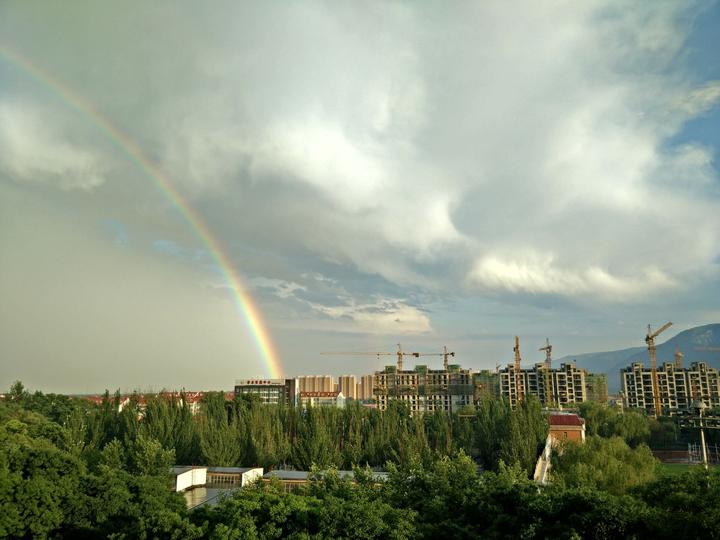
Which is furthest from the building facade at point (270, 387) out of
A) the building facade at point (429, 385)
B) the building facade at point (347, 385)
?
the building facade at point (347, 385)

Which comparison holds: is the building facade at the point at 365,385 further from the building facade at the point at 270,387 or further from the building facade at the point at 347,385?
the building facade at the point at 270,387

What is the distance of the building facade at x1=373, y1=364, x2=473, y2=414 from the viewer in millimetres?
73938

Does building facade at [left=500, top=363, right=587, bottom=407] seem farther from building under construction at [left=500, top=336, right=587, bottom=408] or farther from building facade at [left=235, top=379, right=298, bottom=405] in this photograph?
building facade at [left=235, top=379, right=298, bottom=405]

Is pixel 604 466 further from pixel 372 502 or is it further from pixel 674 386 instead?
pixel 674 386

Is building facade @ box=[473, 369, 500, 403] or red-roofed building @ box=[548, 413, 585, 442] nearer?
red-roofed building @ box=[548, 413, 585, 442]

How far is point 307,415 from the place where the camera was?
31.9m

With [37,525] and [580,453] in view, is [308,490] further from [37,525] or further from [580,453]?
[580,453]

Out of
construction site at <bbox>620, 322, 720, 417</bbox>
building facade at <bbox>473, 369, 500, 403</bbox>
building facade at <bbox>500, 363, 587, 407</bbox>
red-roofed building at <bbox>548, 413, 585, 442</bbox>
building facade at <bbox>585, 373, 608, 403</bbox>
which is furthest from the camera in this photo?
building facade at <bbox>585, 373, 608, 403</bbox>

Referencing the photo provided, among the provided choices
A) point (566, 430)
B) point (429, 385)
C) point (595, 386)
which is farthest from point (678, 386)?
point (566, 430)

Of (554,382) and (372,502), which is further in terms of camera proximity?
(554,382)

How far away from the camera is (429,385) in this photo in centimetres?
7562

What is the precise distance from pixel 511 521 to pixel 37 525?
10.7 m

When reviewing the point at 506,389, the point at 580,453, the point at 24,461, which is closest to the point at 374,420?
the point at 580,453

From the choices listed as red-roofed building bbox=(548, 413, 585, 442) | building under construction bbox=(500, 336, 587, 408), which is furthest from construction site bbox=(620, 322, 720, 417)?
red-roofed building bbox=(548, 413, 585, 442)
